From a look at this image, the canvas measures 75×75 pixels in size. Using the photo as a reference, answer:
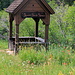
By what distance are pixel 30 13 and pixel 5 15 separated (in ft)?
32.5

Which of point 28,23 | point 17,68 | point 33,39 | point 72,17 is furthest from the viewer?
point 28,23

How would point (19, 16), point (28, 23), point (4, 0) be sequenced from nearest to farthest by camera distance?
1. point (19, 16)
2. point (28, 23)
3. point (4, 0)

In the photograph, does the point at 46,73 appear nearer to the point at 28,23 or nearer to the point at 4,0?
the point at 28,23

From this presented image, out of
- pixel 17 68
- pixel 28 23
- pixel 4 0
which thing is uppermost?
pixel 4 0

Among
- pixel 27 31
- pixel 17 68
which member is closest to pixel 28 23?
pixel 27 31

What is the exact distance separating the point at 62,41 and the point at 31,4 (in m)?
2.76

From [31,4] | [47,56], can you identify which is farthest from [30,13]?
[47,56]

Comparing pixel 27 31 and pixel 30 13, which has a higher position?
pixel 30 13

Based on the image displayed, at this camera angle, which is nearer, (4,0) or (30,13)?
(30,13)

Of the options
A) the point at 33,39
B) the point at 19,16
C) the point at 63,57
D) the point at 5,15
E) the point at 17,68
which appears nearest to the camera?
the point at 17,68

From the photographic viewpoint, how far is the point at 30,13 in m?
10.6

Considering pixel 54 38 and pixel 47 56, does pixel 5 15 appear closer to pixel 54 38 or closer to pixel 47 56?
pixel 54 38

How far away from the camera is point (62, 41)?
38.2ft

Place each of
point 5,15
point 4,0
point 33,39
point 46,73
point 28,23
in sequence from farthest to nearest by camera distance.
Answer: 1. point 4,0
2. point 5,15
3. point 28,23
4. point 33,39
5. point 46,73
